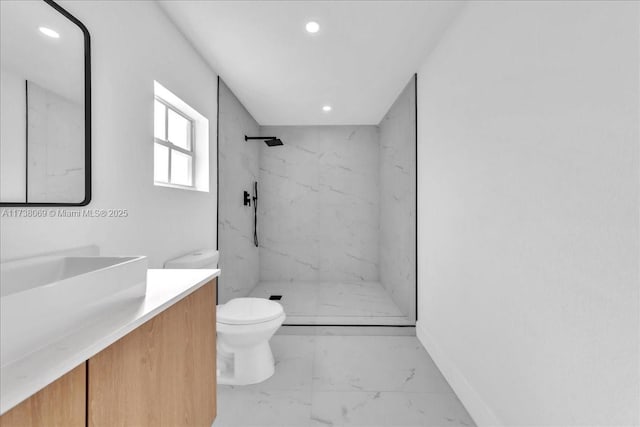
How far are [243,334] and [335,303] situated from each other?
161 cm

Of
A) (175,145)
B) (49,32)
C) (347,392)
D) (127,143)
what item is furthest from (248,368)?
(49,32)

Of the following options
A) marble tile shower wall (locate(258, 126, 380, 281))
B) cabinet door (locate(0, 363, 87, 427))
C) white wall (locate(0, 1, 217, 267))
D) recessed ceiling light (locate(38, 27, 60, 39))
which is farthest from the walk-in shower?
cabinet door (locate(0, 363, 87, 427))

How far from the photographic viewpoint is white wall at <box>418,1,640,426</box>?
2.72 feet

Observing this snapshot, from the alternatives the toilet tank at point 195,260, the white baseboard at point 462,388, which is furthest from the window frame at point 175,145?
the white baseboard at point 462,388

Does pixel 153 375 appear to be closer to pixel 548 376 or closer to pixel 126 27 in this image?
pixel 548 376

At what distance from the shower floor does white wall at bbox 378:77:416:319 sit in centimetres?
14

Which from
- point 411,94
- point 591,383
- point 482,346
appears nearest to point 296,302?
point 482,346

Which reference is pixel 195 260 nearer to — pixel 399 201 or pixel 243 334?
pixel 243 334

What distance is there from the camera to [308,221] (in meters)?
4.25

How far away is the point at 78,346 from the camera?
1.92 ft

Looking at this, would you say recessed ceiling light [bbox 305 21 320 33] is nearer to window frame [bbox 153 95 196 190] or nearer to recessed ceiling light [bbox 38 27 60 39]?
window frame [bbox 153 95 196 190]

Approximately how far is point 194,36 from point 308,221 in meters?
2.68

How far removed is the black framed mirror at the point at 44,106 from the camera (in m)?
0.90

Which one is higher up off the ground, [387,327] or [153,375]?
[153,375]
